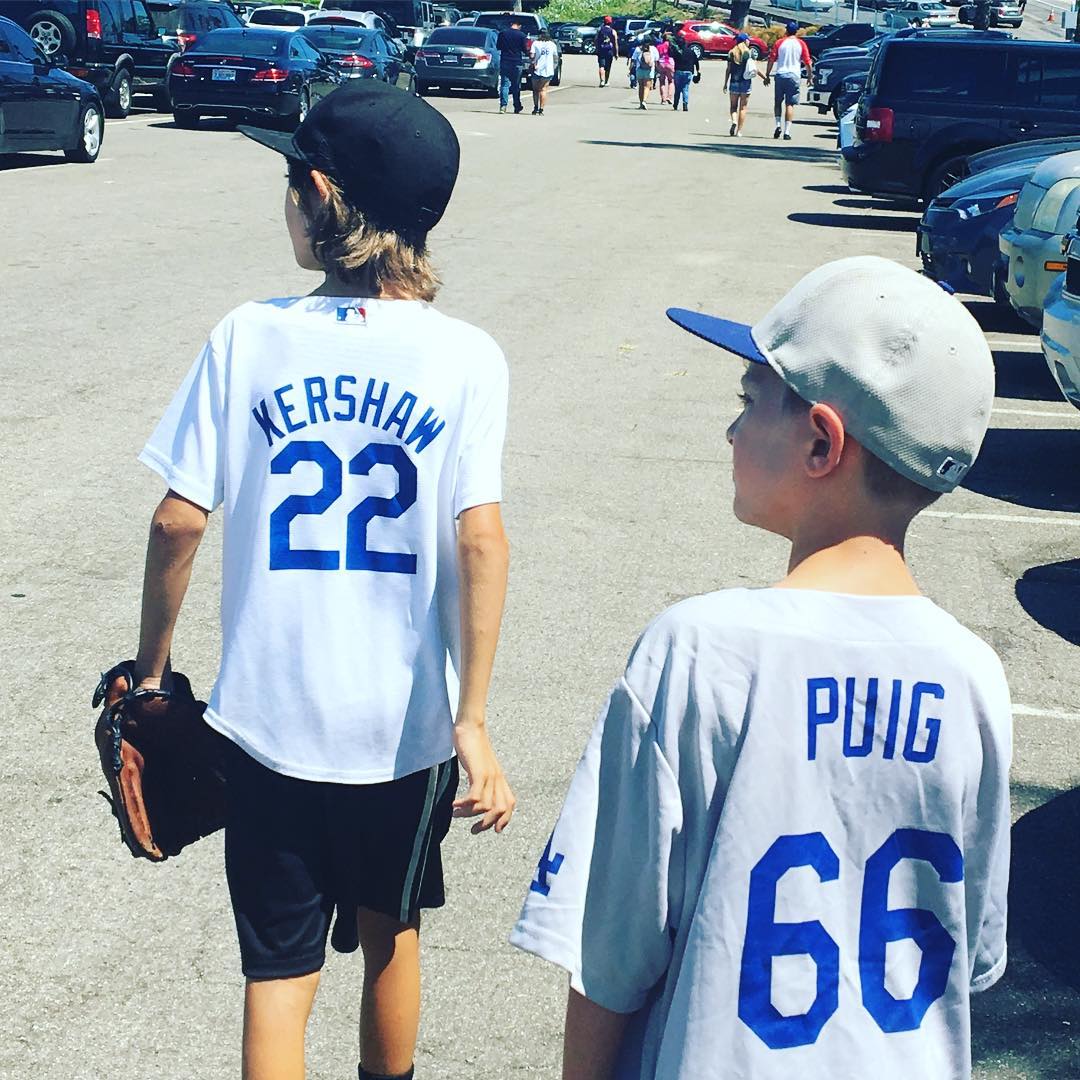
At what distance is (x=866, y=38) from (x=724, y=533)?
2003 inches

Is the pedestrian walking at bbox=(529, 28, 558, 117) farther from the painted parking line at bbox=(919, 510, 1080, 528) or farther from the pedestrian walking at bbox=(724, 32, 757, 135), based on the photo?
the painted parking line at bbox=(919, 510, 1080, 528)

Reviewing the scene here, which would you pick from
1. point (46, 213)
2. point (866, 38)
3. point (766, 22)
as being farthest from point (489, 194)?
point (766, 22)

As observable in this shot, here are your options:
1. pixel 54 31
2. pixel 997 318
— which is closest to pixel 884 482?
pixel 997 318

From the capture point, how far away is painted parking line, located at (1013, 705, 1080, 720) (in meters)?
5.12

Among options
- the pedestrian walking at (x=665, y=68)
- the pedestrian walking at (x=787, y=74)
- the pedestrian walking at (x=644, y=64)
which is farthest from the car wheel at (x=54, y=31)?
the pedestrian walking at (x=665, y=68)

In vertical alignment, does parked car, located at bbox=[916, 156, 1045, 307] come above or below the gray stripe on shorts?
below

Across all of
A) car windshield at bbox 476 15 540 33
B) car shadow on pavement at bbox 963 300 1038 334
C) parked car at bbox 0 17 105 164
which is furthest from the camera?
car windshield at bbox 476 15 540 33

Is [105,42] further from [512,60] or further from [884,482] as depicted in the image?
[884,482]

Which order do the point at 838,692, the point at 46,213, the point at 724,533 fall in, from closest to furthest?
the point at 838,692 → the point at 724,533 → the point at 46,213

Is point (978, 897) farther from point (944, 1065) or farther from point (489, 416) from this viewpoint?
point (489, 416)

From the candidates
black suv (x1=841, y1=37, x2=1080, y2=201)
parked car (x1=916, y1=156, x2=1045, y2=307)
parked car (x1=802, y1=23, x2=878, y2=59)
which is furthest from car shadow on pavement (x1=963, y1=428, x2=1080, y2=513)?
parked car (x1=802, y1=23, x2=878, y2=59)

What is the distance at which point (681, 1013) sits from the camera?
1644 millimetres

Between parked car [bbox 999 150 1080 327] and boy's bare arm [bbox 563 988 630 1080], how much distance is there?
26.1 feet

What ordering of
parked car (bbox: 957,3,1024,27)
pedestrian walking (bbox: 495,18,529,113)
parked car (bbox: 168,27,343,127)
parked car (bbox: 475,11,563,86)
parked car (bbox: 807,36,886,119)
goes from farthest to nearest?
1. parked car (bbox: 475,11,563,86)
2. parked car (bbox: 807,36,886,119)
3. parked car (bbox: 957,3,1024,27)
4. pedestrian walking (bbox: 495,18,529,113)
5. parked car (bbox: 168,27,343,127)
